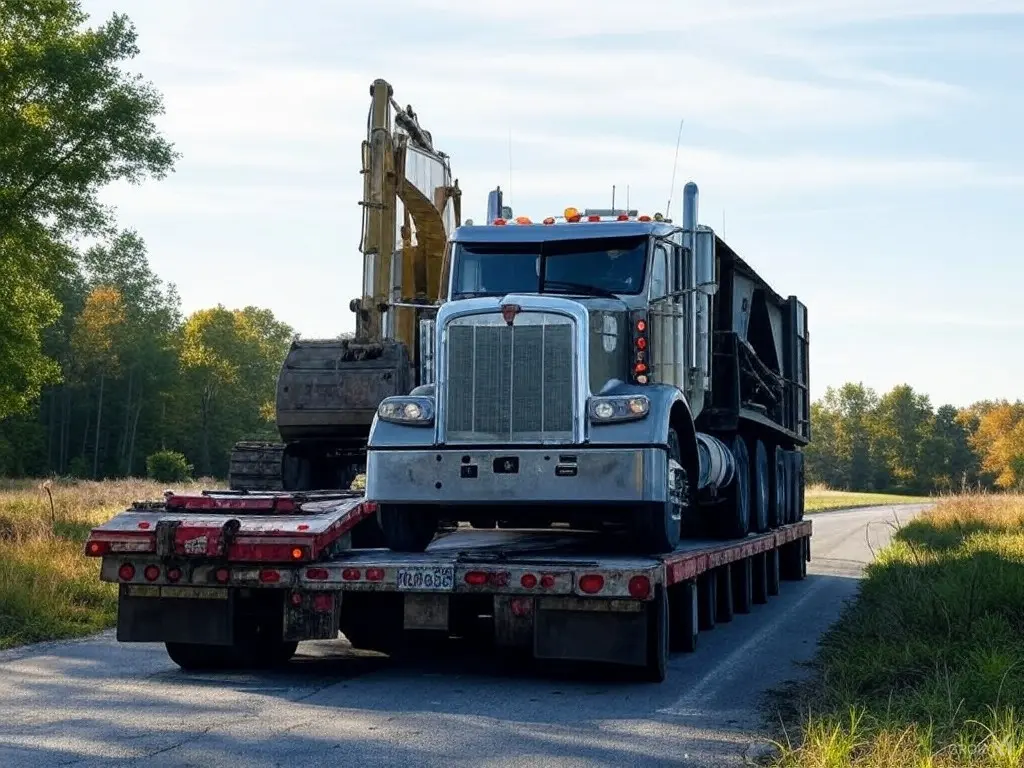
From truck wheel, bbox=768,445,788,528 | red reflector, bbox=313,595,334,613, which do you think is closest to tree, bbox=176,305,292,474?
truck wheel, bbox=768,445,788,528

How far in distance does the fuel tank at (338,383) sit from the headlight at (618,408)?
11.7 ft

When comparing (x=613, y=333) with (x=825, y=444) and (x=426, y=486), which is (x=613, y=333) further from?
(x=825, y=444)

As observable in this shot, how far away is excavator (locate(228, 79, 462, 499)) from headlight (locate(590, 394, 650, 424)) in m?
2.41

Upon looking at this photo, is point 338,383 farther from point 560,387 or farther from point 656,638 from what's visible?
point 656,638

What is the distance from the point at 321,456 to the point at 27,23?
784 inches

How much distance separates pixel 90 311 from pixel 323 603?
8102 cm

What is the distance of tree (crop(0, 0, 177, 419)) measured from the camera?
1180 inches

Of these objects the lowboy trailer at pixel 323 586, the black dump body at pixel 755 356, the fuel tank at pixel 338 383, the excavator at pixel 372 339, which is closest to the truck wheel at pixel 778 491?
the black dump body at pixel 755 356

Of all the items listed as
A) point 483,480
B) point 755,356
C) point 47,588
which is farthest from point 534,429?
point 755,356

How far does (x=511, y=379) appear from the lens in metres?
10.9

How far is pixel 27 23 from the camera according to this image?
102 ft

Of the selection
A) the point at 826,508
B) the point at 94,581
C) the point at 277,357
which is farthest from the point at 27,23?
the point at 277,357

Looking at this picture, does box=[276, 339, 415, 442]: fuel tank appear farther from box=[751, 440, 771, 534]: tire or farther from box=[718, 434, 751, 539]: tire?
box=[751, 440, 771, 534]: tire

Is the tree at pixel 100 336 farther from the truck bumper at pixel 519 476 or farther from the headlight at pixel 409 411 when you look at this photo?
the truck bumper at pixel 519 476
